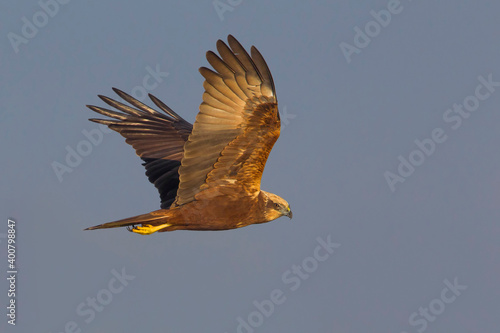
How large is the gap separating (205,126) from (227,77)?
2.97 feet

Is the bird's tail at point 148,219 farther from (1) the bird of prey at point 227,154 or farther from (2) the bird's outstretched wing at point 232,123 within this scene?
(2) the bird's outstretched wing at point 232,123

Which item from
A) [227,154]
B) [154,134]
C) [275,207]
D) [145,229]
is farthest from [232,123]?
[154,134]

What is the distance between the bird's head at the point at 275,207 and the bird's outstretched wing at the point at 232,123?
891 mm

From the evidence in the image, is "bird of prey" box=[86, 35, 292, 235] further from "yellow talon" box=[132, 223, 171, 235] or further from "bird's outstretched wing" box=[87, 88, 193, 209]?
"bird's outstretched wing" box=[87, 88, 193, 209]

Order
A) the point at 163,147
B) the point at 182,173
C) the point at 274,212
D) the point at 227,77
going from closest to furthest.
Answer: the point at 227,77
the point at 182,173
the point at 274,212
the point at 163,147

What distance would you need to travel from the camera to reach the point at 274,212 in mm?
14133

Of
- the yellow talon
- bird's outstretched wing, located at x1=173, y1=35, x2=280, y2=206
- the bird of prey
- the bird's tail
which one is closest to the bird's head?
the bird of prey

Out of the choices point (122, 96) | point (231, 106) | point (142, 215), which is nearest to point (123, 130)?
point (122, 96)

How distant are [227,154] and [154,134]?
3989 millimetres

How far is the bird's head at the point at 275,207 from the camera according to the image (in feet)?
46.1

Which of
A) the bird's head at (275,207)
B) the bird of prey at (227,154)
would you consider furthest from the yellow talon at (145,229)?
the bird's head at (275,207)

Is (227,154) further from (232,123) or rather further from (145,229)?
(145,229)

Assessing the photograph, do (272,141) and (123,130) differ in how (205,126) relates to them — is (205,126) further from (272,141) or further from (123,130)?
(123,130)

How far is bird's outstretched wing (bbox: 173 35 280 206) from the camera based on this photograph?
40.1 ft
